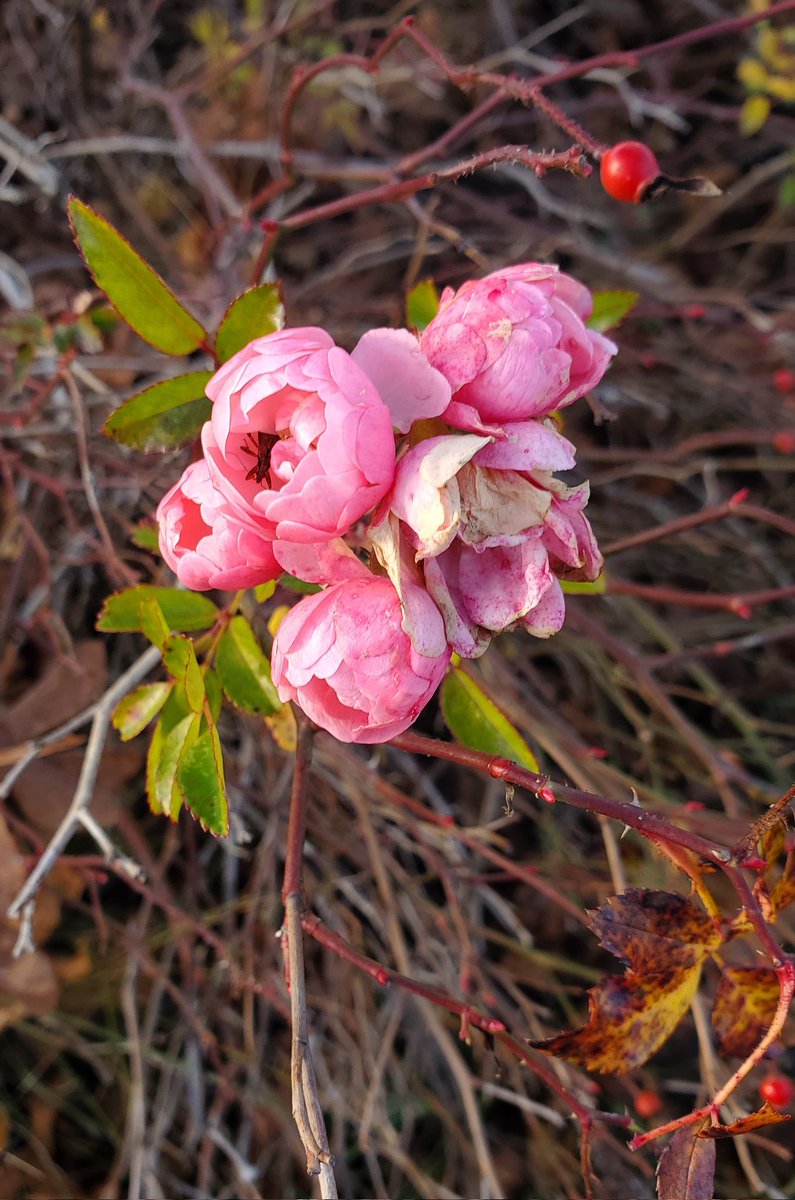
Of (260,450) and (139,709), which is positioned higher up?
(260,450)

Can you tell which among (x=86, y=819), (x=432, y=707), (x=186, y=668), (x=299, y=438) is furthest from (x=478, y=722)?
(x=432, y=707)

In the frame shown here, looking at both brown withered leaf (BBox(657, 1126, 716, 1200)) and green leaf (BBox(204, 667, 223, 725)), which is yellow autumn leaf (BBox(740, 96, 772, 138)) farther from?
brown withered leaf (BBox(657, 1126, 716, 1200))

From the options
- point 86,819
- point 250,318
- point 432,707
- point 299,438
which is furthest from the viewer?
point 432,707

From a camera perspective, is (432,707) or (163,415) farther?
(432,707)

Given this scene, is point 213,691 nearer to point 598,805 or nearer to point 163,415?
point 163,415

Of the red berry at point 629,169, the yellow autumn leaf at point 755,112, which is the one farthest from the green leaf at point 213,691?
the yellow autumn leaf at point 755,112

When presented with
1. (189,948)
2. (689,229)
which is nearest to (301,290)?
(689,229)

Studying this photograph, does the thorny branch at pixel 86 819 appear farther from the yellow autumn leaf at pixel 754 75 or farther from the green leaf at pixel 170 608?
the yellow autumn leaf at pixel 754 75
